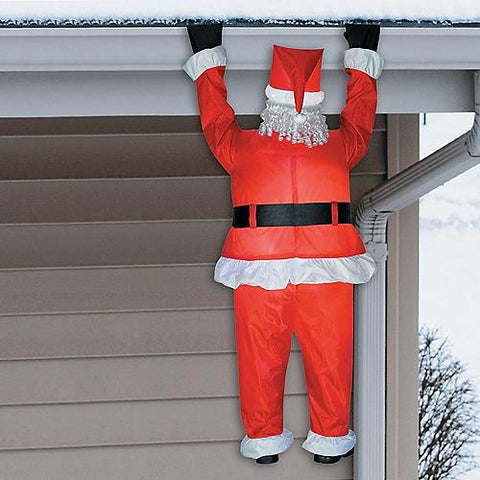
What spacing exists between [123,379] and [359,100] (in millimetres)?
1579

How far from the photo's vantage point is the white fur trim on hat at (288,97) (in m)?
Answer: 1.47

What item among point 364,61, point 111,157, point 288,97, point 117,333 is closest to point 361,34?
point 364,61

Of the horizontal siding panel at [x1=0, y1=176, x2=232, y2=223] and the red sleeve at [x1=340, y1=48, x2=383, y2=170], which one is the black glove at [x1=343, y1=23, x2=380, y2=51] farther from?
the horizontal siding panel at [x1=0, y1=176, x2=232, y2=223]

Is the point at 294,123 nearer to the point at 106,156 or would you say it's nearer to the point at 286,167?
the point at 286,167

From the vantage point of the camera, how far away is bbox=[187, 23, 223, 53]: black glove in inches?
56.5

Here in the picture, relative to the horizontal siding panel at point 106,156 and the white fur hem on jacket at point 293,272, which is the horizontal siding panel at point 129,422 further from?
the white fur hem on jacket at point 293,272

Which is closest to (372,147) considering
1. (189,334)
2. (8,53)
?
(189,334)

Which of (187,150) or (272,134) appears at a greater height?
(272,134)

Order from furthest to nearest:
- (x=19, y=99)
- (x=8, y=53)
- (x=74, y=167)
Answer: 1. (x=74, y=167)
2. (x=19, y=99)
3. (x=8, y=53)

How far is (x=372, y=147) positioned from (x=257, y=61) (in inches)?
57.0

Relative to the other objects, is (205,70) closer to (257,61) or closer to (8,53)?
(257,61)

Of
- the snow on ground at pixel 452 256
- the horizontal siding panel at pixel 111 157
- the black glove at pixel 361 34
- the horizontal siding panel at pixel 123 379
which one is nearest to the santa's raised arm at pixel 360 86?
the black glove at pixel 361 34

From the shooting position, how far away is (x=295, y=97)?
4.79ft

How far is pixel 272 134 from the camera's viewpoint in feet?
4.96
